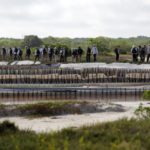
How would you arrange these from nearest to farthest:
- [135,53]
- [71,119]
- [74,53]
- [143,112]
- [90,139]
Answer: [90,139] → [143,112] → [71,119] → [135,53] → [74,53]

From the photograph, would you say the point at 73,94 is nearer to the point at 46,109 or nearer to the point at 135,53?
the point at 46,109

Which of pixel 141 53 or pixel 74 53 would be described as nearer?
pixel 141 53

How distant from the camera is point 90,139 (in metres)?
10.9

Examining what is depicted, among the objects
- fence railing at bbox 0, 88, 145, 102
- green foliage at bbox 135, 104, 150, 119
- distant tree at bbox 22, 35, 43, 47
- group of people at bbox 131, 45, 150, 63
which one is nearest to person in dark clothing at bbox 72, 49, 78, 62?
group of people at bbox 131, 45, 150, 63

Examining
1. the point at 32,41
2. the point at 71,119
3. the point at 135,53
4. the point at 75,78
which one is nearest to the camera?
the point at 71,119

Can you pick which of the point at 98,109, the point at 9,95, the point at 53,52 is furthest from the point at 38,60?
the point at 98,109

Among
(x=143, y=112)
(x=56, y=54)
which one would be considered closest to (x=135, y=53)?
(x=56, y=54)

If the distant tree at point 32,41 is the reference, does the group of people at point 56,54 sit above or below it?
above

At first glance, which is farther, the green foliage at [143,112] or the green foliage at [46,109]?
the green foliage at [46,109]

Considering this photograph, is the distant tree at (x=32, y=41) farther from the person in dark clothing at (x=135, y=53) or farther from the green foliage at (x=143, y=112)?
the green foliage at (x=143, y=112)

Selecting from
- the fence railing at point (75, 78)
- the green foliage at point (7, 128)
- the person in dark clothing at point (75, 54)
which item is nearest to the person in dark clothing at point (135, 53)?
the person in dark clothing at point (75, 54)

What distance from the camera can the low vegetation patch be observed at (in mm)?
9867

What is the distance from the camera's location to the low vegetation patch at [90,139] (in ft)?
32.4

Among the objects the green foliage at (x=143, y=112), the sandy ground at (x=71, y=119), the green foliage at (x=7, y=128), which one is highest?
the green foliage at (x=143, y=112)
